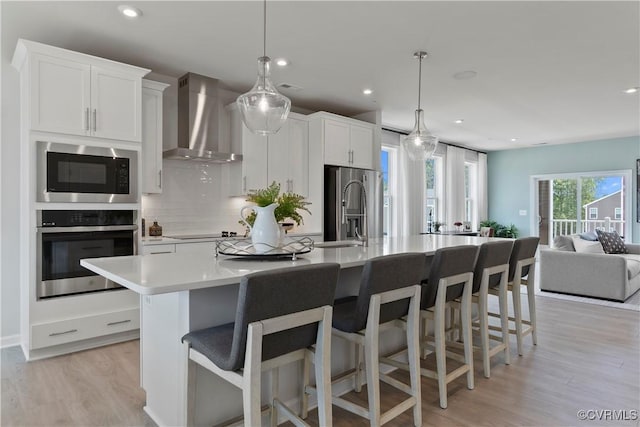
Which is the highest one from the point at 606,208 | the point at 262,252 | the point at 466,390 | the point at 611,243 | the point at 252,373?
the point at 606,208

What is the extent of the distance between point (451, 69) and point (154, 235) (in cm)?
350

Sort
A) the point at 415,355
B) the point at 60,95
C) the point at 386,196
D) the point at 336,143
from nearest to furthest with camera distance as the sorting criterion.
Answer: the point at 415,355
the point at 60,95
the point at 336,143
the point at 386,196

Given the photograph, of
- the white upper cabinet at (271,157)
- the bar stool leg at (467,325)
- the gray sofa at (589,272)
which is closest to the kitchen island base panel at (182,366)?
the bar stool leg at (467,325)

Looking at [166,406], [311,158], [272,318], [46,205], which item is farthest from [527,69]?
[46,205]

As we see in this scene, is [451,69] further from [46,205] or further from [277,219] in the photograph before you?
[46,205]

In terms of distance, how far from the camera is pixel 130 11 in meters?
2.88

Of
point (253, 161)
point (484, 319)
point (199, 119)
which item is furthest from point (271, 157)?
point (484, 319)

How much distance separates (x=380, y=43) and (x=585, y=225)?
742 centimetres

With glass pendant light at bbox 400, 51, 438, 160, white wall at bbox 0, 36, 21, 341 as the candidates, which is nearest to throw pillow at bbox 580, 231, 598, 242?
glass pendant light at bbox 400, 51, 438, 160

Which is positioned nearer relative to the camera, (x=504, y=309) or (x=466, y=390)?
(x=466, y=390)

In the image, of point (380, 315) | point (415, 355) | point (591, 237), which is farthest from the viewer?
point (591, 237)

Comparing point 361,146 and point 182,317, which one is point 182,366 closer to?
point 182,317

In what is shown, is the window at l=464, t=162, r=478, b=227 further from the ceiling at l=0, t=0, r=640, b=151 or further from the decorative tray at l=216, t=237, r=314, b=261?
the decorative tray at l=216, t=237, r=314, b=261

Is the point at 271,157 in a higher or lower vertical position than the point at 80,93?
lower
